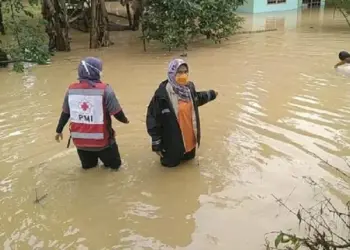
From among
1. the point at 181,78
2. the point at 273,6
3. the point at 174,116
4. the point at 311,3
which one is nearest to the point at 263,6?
the point at 273,6

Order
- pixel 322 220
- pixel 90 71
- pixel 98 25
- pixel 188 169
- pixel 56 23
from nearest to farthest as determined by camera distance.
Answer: pixel 322 220
pixel 90 71
pixel 188 169
pixel 56 23
pixel 98 25

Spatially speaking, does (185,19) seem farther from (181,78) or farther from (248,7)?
(248,7)

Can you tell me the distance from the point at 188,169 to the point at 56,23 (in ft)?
30.5

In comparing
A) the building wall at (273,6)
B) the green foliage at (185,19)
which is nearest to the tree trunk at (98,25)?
the green foliage at (185,19)

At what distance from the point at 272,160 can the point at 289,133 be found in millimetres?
974

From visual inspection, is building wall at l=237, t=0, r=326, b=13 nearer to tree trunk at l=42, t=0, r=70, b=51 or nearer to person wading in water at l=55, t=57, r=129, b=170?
tree trunk at l=42, t=0, r=70, b=51

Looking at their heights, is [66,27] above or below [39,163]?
above

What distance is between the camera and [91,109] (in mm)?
5039

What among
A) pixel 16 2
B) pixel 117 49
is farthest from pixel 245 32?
pixel 16 2

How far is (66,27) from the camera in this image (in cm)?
1366

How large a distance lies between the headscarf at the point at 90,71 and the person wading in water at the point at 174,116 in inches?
27.3

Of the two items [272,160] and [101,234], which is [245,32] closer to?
[272,160]

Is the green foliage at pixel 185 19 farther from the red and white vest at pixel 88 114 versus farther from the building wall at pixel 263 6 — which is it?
the building wall at pixel 263 6

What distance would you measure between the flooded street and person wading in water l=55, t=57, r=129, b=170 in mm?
476
